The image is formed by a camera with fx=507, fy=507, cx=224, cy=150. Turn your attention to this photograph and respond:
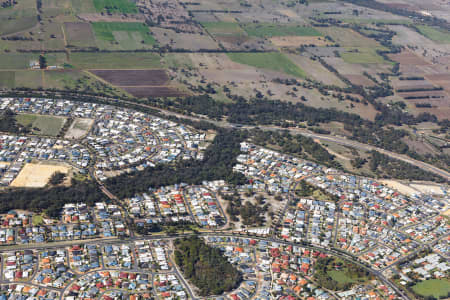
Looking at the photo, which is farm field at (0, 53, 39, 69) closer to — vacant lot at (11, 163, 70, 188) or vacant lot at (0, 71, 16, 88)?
vacant lot at (0, 71, 16, 88)

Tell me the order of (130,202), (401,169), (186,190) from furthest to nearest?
1. (401,169)
2. (186,190)
3. (130,202)

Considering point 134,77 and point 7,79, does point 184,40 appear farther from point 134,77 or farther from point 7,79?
point 7,79

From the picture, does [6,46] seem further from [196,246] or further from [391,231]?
[391,231]

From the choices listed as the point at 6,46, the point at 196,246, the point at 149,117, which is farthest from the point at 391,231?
the point at 6,46

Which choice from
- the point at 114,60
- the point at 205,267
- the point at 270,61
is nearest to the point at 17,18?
the point at 114,60

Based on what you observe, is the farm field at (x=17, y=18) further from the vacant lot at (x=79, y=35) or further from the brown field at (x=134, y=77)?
the brown field at (x=134, y=77)

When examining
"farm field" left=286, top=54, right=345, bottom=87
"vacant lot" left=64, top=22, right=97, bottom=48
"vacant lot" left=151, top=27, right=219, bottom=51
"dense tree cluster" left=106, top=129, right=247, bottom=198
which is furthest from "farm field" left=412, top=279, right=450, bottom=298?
"vacant lot" left=64, top=22, right=97, bottom=48
